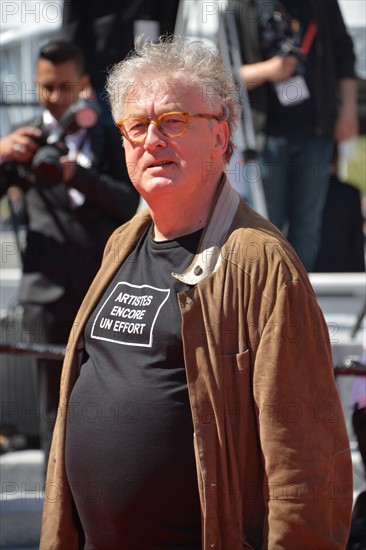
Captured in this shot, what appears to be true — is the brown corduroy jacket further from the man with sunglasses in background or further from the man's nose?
the man's nose

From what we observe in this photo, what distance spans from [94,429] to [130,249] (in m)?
0.50

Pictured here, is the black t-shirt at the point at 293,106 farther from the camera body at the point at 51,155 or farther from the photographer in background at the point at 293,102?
the camera body at the point at 51,155

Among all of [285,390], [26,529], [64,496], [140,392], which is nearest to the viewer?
[285,390]

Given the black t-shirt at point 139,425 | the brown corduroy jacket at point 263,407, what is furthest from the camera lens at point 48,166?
the brown corduroy jacket at point 263,407

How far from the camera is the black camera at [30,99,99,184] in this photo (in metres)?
3.79

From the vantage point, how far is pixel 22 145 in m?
3.91

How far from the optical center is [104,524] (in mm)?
2363

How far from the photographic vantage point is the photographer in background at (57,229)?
3.92 metres

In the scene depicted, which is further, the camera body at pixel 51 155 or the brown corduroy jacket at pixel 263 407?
the camera body at pixel 51 155

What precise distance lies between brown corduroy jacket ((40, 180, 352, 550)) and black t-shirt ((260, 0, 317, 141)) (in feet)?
8.39

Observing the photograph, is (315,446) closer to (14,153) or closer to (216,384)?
(216,384)

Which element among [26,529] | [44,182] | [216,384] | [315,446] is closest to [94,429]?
[216,384]

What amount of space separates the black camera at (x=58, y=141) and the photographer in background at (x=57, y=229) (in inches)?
0.7

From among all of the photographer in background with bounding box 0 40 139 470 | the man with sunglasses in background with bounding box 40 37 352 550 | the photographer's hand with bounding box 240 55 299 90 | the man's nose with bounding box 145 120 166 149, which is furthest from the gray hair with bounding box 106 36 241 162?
the photographer's hand with bounding box 240 55 299 90
